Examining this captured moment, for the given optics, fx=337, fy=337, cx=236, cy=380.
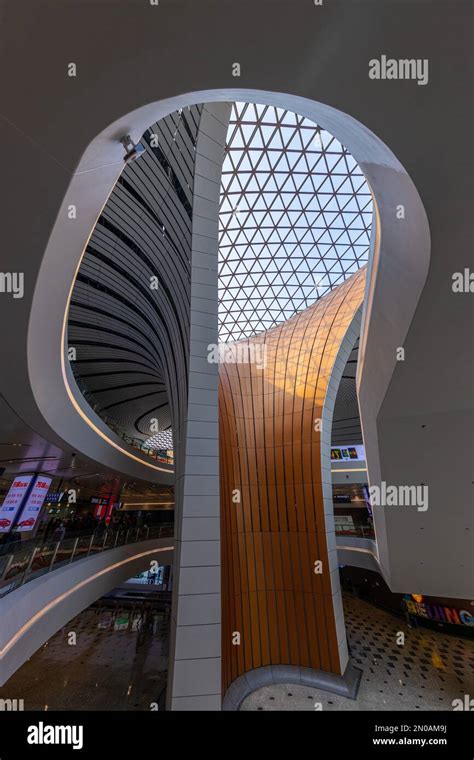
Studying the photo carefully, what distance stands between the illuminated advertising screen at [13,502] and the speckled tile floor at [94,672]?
591 cm

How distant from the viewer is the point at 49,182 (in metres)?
3.38

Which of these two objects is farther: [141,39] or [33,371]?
[33,371]

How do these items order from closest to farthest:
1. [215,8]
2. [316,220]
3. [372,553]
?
[215,8], [372,553], [316,220]

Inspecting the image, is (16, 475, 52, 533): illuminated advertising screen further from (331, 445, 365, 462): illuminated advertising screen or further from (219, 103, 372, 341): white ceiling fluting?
(331, 445, 365, 462): illuminated advertising screen

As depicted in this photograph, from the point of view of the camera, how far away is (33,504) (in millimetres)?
15789

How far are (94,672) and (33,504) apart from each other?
Result: 7.60 metres

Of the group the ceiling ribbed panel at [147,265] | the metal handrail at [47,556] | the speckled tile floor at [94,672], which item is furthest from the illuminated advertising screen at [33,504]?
the speckled tile floor at [94,672]

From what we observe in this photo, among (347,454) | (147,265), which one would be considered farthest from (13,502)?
(347,454)

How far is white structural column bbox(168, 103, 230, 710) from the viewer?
6766mm

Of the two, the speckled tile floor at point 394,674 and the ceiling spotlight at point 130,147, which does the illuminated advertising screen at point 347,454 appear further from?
the ceiling spotlight at point 130,147

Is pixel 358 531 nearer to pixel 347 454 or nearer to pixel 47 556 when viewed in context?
pixel 347 454

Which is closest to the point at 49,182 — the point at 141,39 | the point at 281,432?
the point at 141,39

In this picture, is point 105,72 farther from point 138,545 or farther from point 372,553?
point 372,553

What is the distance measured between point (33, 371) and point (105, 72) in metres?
5.50
